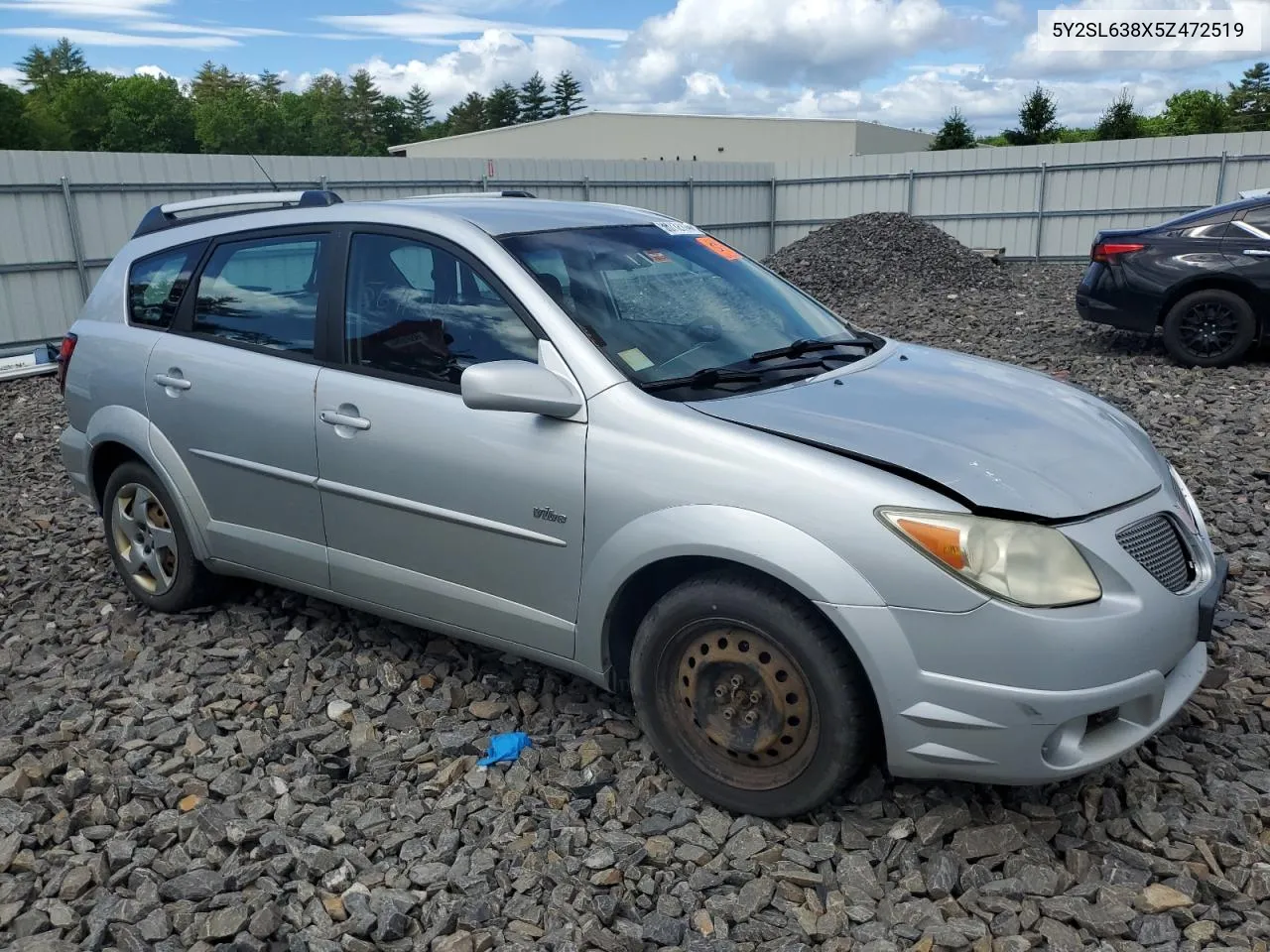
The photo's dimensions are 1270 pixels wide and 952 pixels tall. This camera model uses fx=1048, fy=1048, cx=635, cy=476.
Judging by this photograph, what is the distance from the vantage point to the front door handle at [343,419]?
3.60 m

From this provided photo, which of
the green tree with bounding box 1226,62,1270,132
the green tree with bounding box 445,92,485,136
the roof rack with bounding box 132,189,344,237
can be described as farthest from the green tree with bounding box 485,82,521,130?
the roof rack with bounding box 132,189,344,237

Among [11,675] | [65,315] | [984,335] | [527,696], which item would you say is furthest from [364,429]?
[65,315]

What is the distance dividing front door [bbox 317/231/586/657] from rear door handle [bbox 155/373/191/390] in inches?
31.1

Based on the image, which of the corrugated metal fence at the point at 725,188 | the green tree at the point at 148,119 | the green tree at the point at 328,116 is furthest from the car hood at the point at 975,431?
the green tree at the point at 328,116

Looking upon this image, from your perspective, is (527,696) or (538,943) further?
(527,696)

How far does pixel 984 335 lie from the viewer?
12227mm

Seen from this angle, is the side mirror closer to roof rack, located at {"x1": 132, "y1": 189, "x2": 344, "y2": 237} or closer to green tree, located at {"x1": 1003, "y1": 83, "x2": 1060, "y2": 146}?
roof rack, located at {"x1": 132, "y1": 189, "x2": 344, "y2": 237}

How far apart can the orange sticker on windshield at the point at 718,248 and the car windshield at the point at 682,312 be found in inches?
0.4

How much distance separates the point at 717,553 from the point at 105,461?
323cm

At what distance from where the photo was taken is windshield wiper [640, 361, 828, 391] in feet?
10.5

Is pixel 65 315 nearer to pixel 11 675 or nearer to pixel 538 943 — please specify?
pixel 11 675

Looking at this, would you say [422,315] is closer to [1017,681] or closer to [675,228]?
[675,228]

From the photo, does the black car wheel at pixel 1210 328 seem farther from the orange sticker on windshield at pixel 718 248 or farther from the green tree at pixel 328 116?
the green tree at pixel 328 116

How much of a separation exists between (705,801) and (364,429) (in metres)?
1.67
